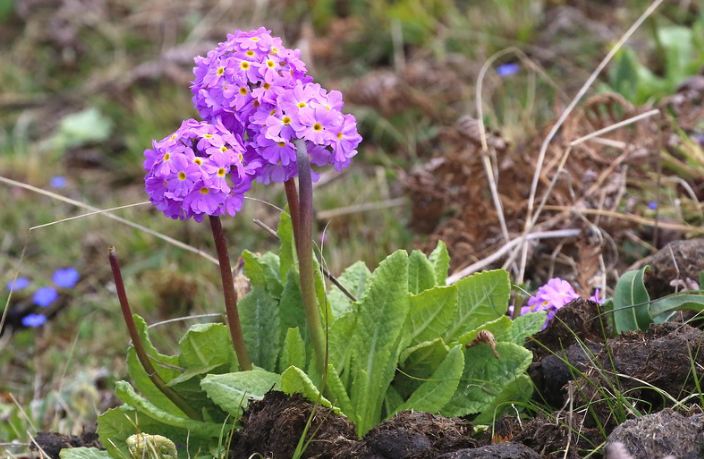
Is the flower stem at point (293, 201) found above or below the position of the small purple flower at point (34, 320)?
above

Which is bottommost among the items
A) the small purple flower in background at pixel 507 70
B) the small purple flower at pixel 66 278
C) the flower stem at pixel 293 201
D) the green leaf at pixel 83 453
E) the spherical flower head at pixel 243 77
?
the green leaf at pixel 83 453

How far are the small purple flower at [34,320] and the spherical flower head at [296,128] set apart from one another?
221cm

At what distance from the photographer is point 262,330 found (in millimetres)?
2490

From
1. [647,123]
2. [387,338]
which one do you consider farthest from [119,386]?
[647,123]

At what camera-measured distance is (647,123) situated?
146 inches

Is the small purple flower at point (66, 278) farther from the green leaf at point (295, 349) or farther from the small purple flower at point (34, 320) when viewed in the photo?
the green leaf at point (295, 349)

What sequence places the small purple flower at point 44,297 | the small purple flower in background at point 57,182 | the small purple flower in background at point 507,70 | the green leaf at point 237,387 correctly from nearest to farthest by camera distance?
1. the green leaf at point 237,387
2. the small purple flower at point 44,297
3. the small purple flower in background at point 507,70
4. the small purple flower in background at point 57,182

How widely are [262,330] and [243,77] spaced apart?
0.77 m

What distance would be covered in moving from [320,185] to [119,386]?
7.93 ft

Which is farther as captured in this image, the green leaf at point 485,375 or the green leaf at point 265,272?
the green leaf at point 265,272

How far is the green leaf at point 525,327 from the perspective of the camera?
240 cm

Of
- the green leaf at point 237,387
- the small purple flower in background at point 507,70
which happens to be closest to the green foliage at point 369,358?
the green leaf at point 237,387

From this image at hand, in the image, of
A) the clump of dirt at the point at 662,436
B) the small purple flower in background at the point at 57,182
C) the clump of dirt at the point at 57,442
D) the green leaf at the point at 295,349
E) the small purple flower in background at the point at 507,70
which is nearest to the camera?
the clump of dirt at the point at 662,436

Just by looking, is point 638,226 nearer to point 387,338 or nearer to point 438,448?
point 387,338
